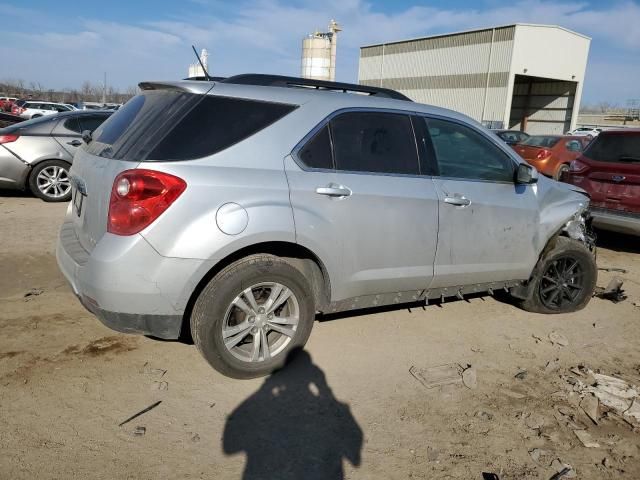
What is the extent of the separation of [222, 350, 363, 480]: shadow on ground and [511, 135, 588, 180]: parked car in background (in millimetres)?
12700

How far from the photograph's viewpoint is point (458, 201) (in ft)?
12.4

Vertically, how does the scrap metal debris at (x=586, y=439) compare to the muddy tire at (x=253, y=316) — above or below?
below

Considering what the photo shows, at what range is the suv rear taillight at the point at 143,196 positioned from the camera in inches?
109

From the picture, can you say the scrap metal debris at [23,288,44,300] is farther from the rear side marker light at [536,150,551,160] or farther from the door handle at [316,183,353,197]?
the rear side marker light at [536,150,551,160]

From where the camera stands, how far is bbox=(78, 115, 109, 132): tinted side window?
336 inches

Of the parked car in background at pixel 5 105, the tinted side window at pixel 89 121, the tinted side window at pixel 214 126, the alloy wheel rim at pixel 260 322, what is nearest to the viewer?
the tinted side window at pixel 214 126

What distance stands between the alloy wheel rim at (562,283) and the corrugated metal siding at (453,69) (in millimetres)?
32759

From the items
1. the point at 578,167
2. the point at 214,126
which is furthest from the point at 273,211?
the point at 578,167

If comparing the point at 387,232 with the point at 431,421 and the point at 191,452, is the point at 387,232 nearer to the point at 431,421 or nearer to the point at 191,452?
→ the point at 431,421

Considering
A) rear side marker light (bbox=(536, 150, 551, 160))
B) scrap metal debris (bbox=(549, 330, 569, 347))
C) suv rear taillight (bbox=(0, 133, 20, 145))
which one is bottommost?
scrap metal debris (bbox=(549, 330, 569, 347))

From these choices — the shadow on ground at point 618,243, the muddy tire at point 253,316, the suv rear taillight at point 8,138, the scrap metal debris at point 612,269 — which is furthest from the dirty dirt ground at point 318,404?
the suv rear taillight at point 8,138

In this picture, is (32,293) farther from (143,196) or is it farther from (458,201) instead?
(458,201)

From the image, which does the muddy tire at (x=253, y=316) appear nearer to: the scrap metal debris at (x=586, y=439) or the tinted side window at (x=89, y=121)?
the scrap metal debris at (x=586, y=439)

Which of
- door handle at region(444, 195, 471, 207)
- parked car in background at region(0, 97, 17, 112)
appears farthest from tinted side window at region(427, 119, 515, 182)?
parked car in background at region(0, 97, 17, 112)
